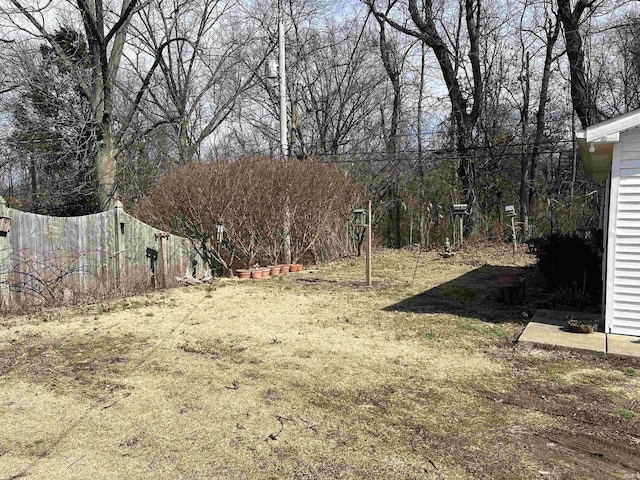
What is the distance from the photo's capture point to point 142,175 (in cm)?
1563

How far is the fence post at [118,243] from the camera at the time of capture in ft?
25.9

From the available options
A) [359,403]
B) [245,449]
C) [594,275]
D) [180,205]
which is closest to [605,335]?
[594,275]

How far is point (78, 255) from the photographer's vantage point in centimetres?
739

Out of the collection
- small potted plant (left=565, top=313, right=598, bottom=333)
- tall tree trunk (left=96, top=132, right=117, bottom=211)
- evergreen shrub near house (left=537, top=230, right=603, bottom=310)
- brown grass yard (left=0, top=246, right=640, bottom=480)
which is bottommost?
brown grass yard (left=0, top=246, right=640, bottom=480)

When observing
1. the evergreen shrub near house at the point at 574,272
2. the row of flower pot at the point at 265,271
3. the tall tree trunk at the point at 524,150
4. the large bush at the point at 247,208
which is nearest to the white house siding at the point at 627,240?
the evergreen shrub near house at the point at 574,272

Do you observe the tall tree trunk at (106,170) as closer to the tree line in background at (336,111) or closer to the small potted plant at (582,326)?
the tree line in background at (336,111)

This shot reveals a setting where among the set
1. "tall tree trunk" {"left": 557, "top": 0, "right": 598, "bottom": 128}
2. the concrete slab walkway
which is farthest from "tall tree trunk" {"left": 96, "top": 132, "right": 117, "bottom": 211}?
"tall tree trunk" {"left": 557, "top": 0, "right": 598, "bottom": 128}

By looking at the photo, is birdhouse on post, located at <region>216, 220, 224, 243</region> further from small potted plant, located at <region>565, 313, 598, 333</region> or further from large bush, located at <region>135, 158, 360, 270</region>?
small potted plant, located at <region>565, 313, 598, 333</region>

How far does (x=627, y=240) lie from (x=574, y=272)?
8.08 ft

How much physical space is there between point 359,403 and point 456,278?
637cm

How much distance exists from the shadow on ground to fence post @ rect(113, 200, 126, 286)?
435 cm

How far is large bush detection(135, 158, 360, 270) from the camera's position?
9820mm

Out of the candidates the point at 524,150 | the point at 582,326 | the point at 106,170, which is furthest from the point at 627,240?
the point at 524,150

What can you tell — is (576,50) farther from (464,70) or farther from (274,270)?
(274,270)
